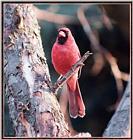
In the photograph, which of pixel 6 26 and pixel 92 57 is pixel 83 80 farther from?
pixel 6 26

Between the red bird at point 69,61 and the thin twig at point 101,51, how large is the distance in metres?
0.15

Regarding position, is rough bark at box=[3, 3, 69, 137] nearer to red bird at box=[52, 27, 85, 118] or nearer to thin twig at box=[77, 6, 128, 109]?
red bird at box=[52, 27, 85, 118]

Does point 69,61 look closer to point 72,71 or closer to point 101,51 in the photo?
point 72,71

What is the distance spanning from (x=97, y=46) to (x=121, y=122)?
0.33 meters

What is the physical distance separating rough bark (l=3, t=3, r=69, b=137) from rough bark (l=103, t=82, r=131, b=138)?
0.70 feet

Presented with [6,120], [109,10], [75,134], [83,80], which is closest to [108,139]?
[75,134]

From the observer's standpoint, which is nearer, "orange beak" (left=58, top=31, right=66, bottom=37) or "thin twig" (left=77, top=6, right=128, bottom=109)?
"orange beak" (left=58, top=31, right=66, bottom=37)

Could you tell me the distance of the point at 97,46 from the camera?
190cm

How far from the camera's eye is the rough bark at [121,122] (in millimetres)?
1709

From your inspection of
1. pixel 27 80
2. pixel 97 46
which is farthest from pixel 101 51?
pixel 27 80

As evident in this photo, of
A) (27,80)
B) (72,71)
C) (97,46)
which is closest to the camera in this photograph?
(27,80)

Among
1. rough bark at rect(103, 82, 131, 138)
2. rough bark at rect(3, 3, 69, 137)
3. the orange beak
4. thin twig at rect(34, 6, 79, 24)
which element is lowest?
rough bark at rect(103, 82, 131, 138)

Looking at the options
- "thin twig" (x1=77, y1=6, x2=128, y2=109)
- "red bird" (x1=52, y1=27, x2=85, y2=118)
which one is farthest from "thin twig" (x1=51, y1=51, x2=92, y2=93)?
"thin twig" (x1=77, y1=6, x2=128, y2=109)

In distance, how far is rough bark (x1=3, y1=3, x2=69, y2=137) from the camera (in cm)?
153
